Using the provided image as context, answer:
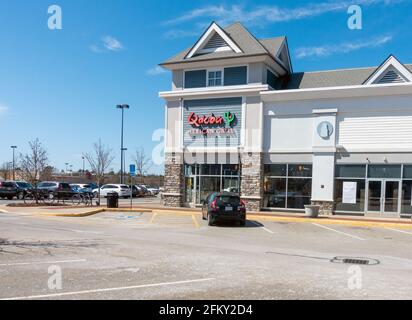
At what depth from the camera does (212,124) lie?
1114 inches

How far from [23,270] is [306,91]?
20.6m

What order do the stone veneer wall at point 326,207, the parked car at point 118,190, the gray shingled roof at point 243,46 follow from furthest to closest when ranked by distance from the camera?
1. the parked car at point 118,190
2. the gray shingled roof at point 243,46
3. the stone veneer wall at point 326,207

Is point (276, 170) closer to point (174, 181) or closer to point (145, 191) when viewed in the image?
point (174, 181)

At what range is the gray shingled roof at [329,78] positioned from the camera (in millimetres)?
27234

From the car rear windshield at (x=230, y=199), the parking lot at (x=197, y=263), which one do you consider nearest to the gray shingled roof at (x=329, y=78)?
the car rear windshield at (x=230, y=199)

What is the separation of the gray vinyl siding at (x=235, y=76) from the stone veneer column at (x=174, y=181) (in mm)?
6128

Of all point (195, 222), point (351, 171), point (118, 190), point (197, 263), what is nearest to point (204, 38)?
point (351, 171)

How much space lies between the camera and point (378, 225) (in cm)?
2027

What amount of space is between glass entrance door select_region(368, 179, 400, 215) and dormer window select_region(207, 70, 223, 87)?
37.4ft

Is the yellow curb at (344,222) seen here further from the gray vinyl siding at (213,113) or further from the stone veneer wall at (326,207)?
the gray vinyl siding at (213,113)

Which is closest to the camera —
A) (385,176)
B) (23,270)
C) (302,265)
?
(23,270)

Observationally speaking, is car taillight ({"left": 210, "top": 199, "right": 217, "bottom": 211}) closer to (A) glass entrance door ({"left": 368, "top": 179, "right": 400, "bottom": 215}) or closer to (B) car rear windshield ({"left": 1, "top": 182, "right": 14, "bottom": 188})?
(A) glass entrance door ({"left": 368, "top": 179, "right": 400, "bottom": 215})
